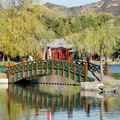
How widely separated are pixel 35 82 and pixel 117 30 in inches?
352

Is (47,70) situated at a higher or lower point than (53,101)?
higher

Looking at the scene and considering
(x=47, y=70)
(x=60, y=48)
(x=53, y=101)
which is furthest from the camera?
(x=60, y=48)

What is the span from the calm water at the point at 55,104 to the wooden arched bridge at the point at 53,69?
0.95 m

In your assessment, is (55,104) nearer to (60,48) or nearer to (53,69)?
(53,69)

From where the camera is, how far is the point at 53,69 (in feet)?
103

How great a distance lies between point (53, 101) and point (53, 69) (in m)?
7.37

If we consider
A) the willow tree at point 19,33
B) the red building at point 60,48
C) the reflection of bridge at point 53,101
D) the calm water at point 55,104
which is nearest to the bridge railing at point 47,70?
the calm water at point 55,104

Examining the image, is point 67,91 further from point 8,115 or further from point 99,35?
point 8,115

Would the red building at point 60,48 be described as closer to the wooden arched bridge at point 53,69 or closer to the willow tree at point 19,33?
the willow tree at point 19,33

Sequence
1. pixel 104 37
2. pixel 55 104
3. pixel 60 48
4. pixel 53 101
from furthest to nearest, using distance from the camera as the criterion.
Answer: pixel 60 48
pixel 104 37
pixel 53 101
pixel 55 104

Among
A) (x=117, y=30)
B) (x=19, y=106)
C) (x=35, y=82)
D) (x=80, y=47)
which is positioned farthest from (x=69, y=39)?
(x=19, y=106)

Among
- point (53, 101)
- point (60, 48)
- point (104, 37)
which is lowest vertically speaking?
point (53, 101)

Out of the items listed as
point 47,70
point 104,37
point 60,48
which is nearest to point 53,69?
point 47,70

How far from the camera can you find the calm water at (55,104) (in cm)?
1877
